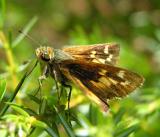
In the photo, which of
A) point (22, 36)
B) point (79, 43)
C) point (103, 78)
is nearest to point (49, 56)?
point (103, 78)

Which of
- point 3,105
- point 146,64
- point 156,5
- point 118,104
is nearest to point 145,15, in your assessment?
point 156,5

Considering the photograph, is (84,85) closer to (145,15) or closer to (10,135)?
(10,135)

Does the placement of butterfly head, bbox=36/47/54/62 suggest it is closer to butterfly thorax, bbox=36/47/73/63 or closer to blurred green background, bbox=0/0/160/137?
butterfly thorax, bbox=36/47/73/63

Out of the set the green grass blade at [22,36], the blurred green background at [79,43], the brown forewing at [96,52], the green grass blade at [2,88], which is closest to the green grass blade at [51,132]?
the blurred green background at [79,43]

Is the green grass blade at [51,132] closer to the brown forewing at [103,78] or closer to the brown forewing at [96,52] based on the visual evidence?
the brown forewing at [103,78]

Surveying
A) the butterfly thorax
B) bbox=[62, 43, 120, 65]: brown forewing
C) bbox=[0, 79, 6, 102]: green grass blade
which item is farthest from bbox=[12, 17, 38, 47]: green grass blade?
bbox=[0, 79, 6, 102]: green grass blade

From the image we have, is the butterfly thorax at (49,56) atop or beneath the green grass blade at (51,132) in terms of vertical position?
atop

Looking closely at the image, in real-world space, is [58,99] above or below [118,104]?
above
